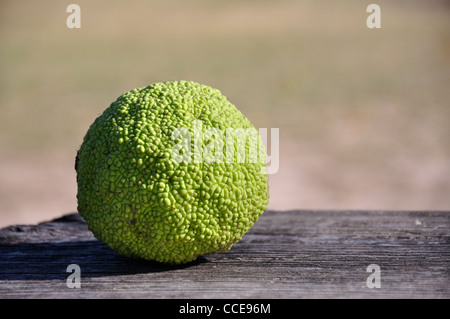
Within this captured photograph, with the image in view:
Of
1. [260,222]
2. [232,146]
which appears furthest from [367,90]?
[232,146]

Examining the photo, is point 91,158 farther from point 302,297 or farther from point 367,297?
point 367,297

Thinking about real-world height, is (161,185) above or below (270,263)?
above

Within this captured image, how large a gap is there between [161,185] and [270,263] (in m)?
0.65

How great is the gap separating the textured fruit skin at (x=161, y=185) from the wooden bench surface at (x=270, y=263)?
0.14 m

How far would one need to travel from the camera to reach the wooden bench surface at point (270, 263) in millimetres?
2191

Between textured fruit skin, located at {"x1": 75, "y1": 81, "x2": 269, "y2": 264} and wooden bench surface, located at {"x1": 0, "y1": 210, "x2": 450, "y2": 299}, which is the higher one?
textured fruit skin, located at {"x1": 75, "y1": 81, "x2": 269, "y2": 264}

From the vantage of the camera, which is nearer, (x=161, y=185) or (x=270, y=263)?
(x=161, y=185)

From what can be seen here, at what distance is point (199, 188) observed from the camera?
7.55 ft

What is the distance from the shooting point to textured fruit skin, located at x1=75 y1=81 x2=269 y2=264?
228 cm

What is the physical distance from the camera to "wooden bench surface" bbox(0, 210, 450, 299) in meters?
2.19

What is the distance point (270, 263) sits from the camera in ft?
8.29

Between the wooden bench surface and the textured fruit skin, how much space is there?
144mm
